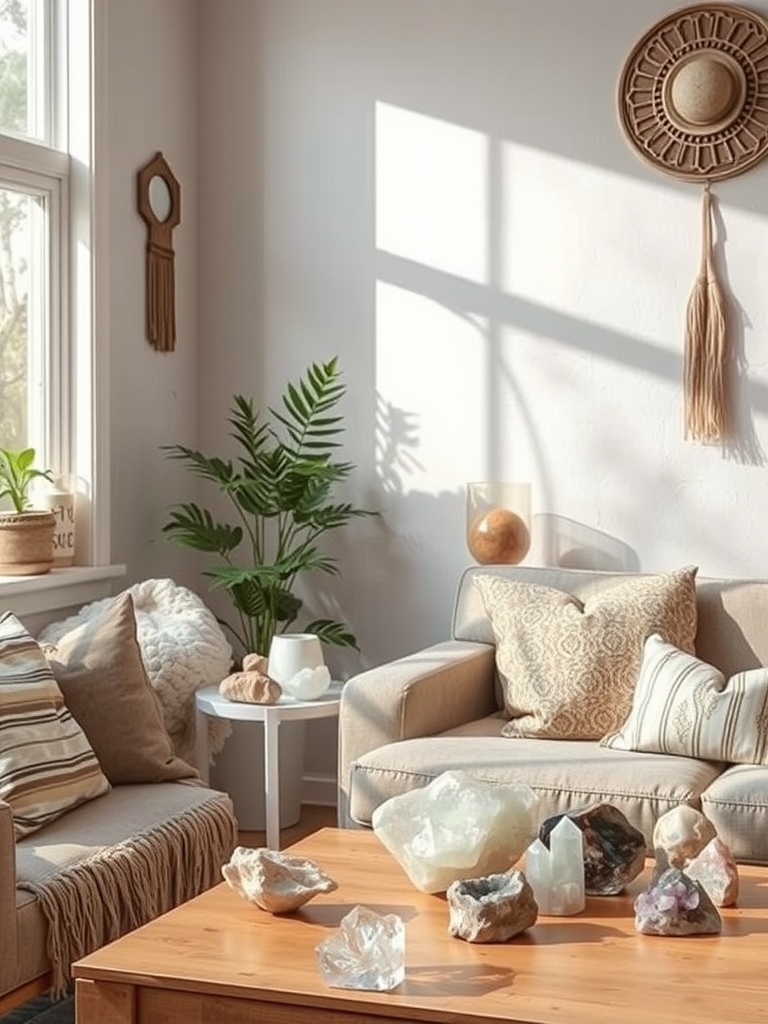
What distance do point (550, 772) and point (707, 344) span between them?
1451 mm

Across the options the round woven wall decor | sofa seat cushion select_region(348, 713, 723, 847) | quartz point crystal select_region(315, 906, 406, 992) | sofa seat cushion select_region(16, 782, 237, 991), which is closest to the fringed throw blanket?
sofa seat cushion select_region(16, 782, 237, 991)

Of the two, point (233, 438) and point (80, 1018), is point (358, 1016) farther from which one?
point (233, 438)

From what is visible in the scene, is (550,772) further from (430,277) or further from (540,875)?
(430,277)

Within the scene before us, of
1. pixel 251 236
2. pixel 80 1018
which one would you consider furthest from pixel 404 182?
pixel 80 1018

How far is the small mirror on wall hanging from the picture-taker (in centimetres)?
447

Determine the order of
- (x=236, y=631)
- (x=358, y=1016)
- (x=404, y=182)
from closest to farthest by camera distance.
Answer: (x=358, y=1016), (x=404, y=182), (x=236, y=631)

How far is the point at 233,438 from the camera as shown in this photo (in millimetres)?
4758

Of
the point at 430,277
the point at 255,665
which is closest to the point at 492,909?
the point at 255,665

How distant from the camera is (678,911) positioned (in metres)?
2.34

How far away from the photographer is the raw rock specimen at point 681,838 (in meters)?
2.62

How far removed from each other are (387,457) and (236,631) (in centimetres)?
73

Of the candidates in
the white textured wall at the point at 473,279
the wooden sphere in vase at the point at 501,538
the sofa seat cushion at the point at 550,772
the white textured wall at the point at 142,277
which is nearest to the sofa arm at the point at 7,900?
the sofa seat cushion at the point at 550,772

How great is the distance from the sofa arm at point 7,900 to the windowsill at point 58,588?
1.24 meters

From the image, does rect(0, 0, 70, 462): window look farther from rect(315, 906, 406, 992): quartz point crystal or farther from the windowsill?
rect(315, 906, 406, 992): quartz point crystal
